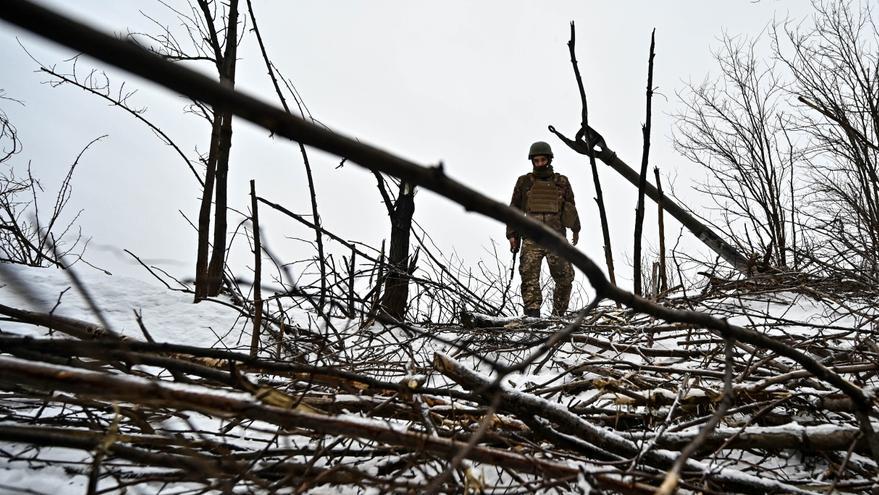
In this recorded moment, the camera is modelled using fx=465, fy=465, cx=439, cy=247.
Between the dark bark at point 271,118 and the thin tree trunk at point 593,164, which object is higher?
the thin tree trunk at point 593,164

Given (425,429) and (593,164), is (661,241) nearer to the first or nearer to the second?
(593,164)

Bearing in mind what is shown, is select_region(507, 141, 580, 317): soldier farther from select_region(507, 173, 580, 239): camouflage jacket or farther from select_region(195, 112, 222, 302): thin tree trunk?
select_region(195, 112, 222, 302): thin tree trunk

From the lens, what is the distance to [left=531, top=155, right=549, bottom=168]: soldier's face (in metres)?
5.93

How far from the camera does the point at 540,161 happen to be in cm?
595

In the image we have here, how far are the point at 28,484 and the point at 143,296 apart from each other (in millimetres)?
4154

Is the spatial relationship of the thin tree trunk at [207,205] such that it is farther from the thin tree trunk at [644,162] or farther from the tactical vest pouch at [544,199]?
the thin tree trunk at [644,162]

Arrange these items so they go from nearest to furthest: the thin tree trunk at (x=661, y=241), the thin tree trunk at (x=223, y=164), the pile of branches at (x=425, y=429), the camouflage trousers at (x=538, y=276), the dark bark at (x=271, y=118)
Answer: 1. the dark bark at (x=271, y=118)
2. the pile of branches at (x=425, y=429)
3. the thin tree trunk at (x=661, y=241)
4. the thin tree trunk at (x=223, y=164)
5. the camouflage trousers at (x=538, y=276)

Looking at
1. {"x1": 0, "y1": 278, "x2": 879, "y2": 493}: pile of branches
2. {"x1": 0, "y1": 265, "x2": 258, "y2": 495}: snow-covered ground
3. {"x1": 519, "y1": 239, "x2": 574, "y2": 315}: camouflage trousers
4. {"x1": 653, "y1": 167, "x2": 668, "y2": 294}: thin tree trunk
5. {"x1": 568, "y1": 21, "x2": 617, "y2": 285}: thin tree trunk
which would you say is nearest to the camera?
{"x1": 0, "y1": 278, "x2": 879, "y2": 493}: pile of branches

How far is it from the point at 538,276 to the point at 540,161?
4.86 ft

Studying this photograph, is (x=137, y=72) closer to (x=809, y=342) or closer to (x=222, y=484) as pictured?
(x=222, y=484)

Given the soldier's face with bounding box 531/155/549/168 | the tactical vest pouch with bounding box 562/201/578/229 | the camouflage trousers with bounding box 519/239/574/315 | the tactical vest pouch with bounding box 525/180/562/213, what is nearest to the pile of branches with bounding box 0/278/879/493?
→ the camouflage trousers with bounding box 519/239/574/315

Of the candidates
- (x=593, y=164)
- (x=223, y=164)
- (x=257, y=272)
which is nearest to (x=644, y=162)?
(x=593, y=164)

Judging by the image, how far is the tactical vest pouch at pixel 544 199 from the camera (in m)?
5.80


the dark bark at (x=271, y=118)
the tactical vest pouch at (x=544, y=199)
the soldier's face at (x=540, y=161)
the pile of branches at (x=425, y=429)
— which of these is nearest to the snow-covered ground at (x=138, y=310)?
the pile of branches at (x=425, y=429)
